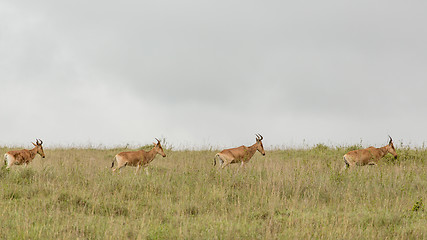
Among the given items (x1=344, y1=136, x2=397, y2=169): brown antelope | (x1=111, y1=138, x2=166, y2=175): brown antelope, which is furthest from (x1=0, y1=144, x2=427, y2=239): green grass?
(x1=344, y1=136, x2=397, y2=169): brown antelope

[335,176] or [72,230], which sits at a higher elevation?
[335,176]

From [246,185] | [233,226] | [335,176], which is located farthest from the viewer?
[335,176]

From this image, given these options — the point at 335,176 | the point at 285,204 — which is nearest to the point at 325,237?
the point at 285,204

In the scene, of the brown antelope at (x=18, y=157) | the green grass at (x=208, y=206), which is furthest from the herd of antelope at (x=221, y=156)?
the green grass at (x=208, y=206)

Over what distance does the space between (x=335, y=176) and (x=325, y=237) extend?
5.15 m

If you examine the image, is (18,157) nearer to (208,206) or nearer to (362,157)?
(208,206)

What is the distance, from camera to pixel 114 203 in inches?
332

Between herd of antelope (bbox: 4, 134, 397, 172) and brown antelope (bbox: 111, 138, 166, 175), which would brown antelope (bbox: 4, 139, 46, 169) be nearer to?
herd of antelope (bbox: 4, 134, 397, 172)

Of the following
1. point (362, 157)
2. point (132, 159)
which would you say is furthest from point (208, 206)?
point (362, 157)

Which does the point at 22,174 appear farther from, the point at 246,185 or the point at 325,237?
the point at 325,237

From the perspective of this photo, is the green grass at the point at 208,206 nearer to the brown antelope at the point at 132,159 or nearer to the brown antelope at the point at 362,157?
the brown antelope at the point at 132,159

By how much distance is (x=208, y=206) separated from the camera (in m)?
8.62

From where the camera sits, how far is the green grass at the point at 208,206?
6.68m

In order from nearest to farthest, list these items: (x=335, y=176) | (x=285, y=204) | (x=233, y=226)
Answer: (x=233, y=226) < (x=285, y=204) < (x=335, y=176)
